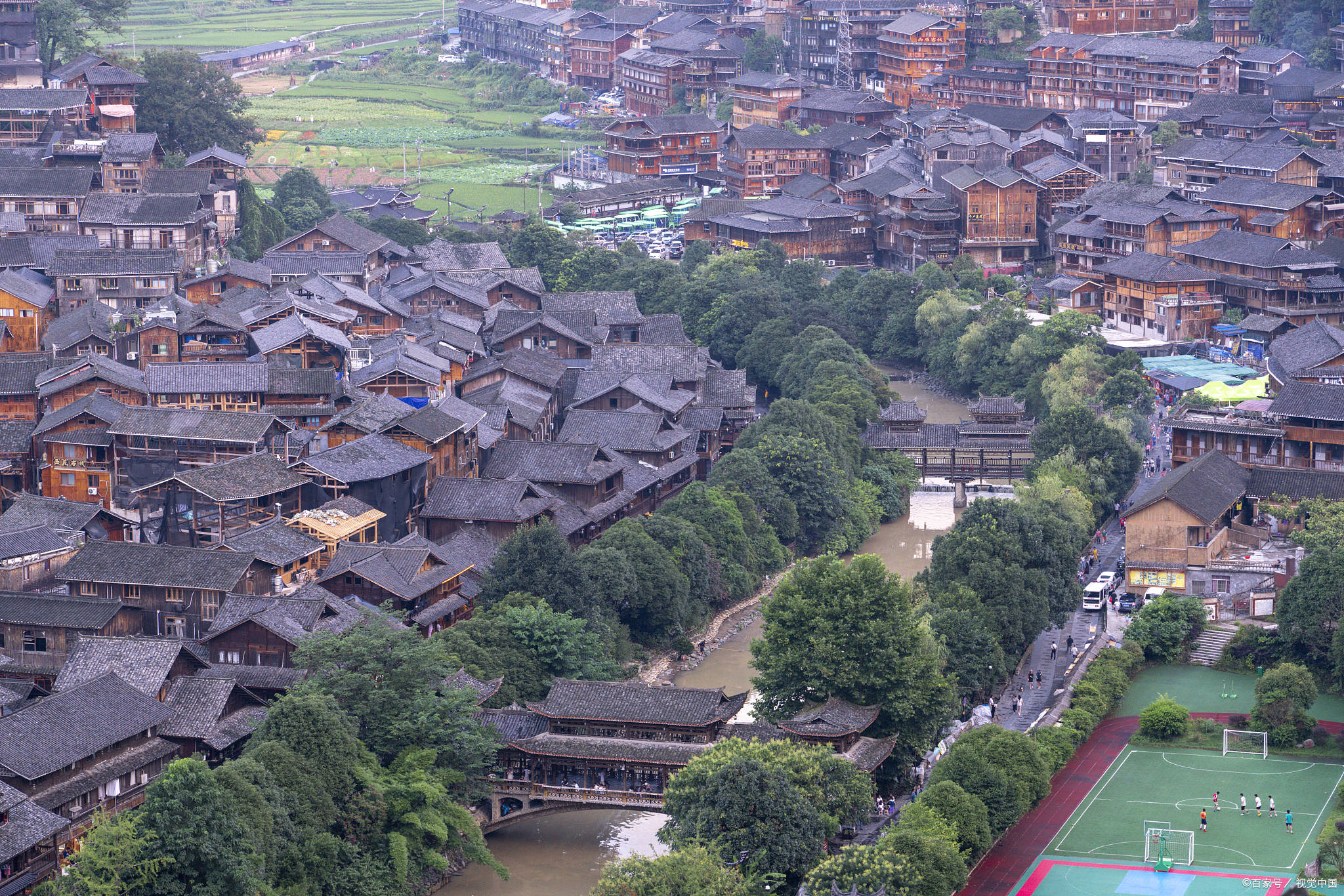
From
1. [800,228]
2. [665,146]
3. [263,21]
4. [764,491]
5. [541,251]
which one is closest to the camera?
[764,491]

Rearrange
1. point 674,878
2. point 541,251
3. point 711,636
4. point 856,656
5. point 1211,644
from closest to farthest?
1. point 674,878
2. point 856,656
3. point 1211,644
4. point 711,636
5. point 541,251

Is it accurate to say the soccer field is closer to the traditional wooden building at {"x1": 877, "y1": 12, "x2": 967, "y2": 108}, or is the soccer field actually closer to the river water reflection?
the river water reflection

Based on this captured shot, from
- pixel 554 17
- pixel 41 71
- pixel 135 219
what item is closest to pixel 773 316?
pixel 135 219

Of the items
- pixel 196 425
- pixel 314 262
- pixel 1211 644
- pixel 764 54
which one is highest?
pixel 764 54

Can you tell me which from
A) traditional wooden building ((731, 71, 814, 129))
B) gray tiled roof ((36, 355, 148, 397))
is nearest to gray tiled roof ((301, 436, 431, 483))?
gray tiled roof ((36, 355, 148, 397))

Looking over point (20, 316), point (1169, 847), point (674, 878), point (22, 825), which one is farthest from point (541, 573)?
point (20, 316)

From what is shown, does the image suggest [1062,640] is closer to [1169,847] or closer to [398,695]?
[1169,847]
